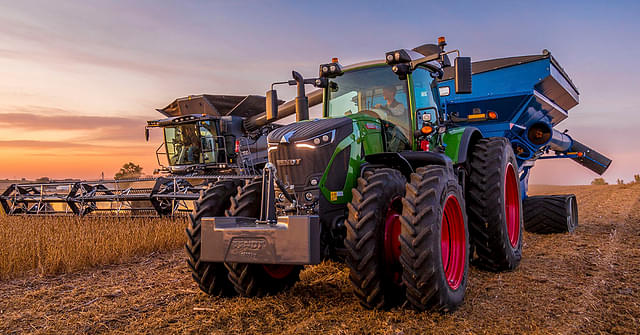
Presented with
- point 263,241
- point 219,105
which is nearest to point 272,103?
point 263,241

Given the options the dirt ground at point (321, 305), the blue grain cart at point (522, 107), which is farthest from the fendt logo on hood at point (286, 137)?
the blue grain cart at point (522, 107)

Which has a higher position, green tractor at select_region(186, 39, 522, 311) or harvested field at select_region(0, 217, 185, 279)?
green tractor at select_region(186, 39, 522, 311)

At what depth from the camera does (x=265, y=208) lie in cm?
413

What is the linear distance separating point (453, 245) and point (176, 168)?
11.6m

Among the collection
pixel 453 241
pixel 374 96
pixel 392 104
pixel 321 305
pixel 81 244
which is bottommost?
pixel 321 305

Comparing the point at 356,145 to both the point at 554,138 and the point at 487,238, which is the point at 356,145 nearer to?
the point at 487,238

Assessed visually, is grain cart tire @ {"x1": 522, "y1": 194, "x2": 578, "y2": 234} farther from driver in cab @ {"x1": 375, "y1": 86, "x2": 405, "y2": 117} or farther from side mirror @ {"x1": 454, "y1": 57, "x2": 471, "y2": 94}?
side mirror @ {"x1": 454, "y1": 57, "x2": 471, "y2": 94}

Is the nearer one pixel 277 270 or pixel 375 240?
pixel 375 240

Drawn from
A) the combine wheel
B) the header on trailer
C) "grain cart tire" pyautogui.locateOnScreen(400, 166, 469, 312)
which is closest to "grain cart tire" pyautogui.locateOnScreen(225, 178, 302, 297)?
"grain cart tire" pyautogui.locateOnScreen(400, 166, 469, 312)

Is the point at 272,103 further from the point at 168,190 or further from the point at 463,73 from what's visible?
the point at 168,190

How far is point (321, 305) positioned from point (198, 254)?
1208mm

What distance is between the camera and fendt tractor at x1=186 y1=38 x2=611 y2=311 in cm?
380

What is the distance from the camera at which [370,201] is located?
3863 millimetres

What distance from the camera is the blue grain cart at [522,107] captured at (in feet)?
27.4
